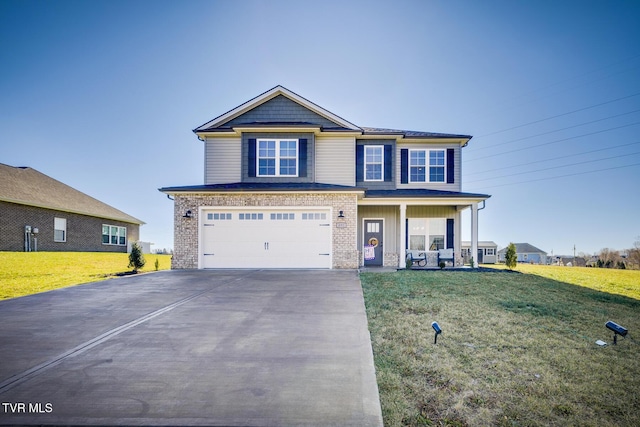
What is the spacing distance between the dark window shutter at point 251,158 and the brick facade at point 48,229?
49.0 ft

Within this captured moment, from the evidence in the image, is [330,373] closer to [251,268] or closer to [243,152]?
[251,268]

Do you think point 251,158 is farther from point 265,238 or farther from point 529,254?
point 529,254

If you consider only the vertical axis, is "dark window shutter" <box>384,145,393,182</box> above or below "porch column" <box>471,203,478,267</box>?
above

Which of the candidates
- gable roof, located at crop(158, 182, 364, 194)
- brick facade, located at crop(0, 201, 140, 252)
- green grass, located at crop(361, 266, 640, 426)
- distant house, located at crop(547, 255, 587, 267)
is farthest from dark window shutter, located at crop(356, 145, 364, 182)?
distant house, located at crop(547, 255, 587, 267)

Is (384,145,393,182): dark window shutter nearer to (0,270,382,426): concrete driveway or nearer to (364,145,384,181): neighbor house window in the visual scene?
(364,145,384,181): neighbor house window

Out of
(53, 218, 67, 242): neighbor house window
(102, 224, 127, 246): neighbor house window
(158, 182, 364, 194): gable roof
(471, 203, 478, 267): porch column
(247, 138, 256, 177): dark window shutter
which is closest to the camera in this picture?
(158, 182, 364, 194): gable roof

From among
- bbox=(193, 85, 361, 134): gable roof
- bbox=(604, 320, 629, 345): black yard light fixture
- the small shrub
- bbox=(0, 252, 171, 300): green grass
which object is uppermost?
bbox=(193, 85, 361, 134): gable roof

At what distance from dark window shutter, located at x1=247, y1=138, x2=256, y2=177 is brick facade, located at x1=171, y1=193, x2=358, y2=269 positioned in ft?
5.65

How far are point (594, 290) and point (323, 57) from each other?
16810 millimetres

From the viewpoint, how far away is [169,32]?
17.3 metres

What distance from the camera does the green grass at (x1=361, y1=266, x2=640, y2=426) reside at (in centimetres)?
330

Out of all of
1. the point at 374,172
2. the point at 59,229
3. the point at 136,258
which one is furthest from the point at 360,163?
the point at 59,229

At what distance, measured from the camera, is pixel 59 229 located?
22.2 metres

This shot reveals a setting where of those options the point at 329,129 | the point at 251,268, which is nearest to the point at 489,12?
the point at 329,129
